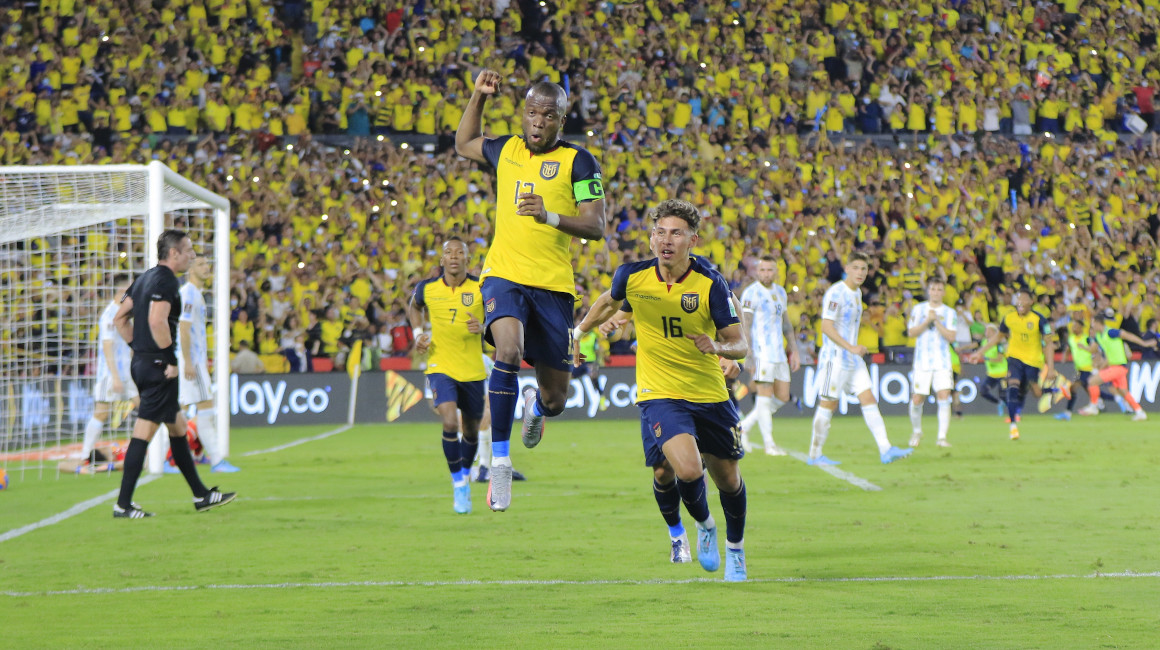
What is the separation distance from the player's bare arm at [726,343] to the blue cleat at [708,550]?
118cm

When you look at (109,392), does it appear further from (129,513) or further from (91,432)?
(129,513)

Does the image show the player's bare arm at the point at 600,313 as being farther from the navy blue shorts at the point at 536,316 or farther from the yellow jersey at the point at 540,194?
the yellow jersey at the point at 540,194

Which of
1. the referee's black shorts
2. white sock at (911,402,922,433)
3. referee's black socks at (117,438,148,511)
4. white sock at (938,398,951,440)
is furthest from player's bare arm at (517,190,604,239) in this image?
white sock at (938,398,951,440)

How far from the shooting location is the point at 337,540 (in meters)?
9.27

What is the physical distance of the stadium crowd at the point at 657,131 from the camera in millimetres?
25391

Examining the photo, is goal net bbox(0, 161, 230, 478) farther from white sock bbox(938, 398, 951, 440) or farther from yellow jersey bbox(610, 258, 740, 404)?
white sock bbox(938, 398, 951, 440)

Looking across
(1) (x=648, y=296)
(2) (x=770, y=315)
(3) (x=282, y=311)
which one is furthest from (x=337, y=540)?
(3) (x=282, y=311)

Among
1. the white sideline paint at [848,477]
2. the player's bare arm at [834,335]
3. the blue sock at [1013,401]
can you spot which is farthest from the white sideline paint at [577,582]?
the blue sock at [1013,401]

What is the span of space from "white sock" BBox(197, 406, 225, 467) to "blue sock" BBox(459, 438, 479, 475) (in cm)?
422

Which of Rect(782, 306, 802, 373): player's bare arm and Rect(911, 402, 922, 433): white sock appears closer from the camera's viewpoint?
Rect(782, 306, 802, 373): player's bare arm

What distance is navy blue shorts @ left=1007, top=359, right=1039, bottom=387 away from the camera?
64.4 feet

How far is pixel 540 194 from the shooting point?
7023mm

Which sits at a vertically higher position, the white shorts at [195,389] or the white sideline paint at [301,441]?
the white shorts at [195,389]

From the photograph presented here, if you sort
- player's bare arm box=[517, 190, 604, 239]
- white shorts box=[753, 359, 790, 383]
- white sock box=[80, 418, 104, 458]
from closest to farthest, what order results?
player's bare arm box=[517, 190, 604, 239] < white sock box=[80, 418, 104, 458] < white shorts box=[753, 359, 790, 383]
